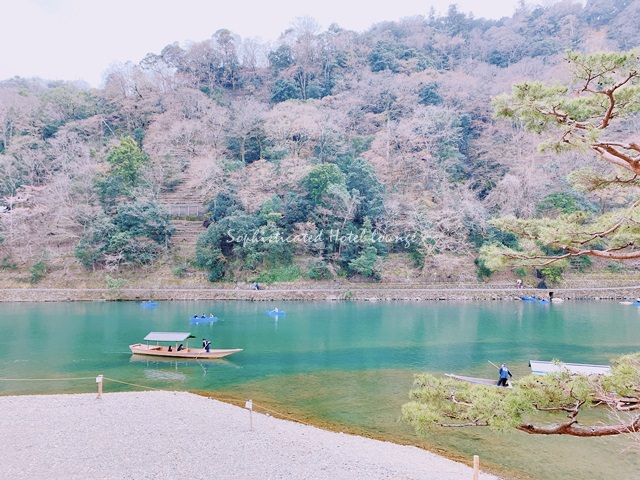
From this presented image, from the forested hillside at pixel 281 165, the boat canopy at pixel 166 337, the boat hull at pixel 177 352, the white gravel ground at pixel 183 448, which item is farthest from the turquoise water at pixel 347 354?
the forested hillside at pixel 281 165

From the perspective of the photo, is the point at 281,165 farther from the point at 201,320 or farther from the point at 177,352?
the point at 177,352

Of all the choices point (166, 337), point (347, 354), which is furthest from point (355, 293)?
point (166, 337)

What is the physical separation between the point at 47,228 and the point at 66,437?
31216 mm

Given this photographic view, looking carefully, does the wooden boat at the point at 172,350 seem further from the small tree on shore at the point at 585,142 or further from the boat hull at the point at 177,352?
the small tree on shore at the point at 585,142

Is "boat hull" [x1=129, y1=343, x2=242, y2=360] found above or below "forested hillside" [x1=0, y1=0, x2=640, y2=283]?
below

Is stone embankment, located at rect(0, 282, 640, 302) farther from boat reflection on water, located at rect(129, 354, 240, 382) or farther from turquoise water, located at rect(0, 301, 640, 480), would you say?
boat reflection on water, located at rect(129, 354, 240, 382)

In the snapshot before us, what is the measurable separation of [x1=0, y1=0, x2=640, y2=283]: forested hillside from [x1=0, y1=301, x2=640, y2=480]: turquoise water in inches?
236

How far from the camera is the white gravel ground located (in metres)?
7.30

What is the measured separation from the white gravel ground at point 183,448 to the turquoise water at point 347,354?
1.18 meters

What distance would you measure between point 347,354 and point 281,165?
917 inches

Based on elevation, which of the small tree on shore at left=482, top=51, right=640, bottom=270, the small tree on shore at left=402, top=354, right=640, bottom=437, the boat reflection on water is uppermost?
the small tree on shore at left=482, top=51, right=640, bottom=270

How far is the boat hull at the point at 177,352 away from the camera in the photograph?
1605 centimetres

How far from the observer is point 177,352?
53.5 feet

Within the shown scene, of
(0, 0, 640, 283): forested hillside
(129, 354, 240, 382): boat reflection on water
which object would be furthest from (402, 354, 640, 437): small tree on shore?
(0, 0, 640, 283): forested hillside
